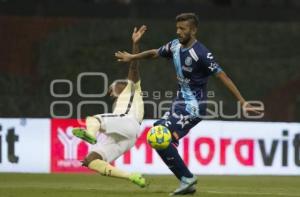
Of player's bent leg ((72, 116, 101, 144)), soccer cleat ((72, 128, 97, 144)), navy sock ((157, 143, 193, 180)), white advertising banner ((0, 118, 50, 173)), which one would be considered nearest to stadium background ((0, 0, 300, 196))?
white advertising banner ((0, 118, 50, 173))

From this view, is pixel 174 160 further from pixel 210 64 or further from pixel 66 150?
pixel 66 150

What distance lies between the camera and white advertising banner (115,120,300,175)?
15.5 metres

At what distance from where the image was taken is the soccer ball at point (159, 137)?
920cm

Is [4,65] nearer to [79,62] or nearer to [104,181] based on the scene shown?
[79,62]

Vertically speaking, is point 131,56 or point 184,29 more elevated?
point 184,29

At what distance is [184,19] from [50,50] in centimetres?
1040

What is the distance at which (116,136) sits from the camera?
9820 millimetres

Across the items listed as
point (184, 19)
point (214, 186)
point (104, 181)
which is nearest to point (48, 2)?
point (104, 181)

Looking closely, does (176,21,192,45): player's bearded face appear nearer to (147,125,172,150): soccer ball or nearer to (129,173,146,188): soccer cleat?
(147,125,172,150): soccer ball

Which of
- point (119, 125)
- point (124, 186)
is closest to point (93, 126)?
point (119, 125)

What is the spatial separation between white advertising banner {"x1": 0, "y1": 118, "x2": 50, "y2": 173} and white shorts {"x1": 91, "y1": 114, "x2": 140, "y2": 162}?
592cm

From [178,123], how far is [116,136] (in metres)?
0.81

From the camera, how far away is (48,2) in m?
19.7

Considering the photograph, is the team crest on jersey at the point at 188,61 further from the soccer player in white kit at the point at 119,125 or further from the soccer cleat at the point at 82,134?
the soccer cleat at the point at 82,134
